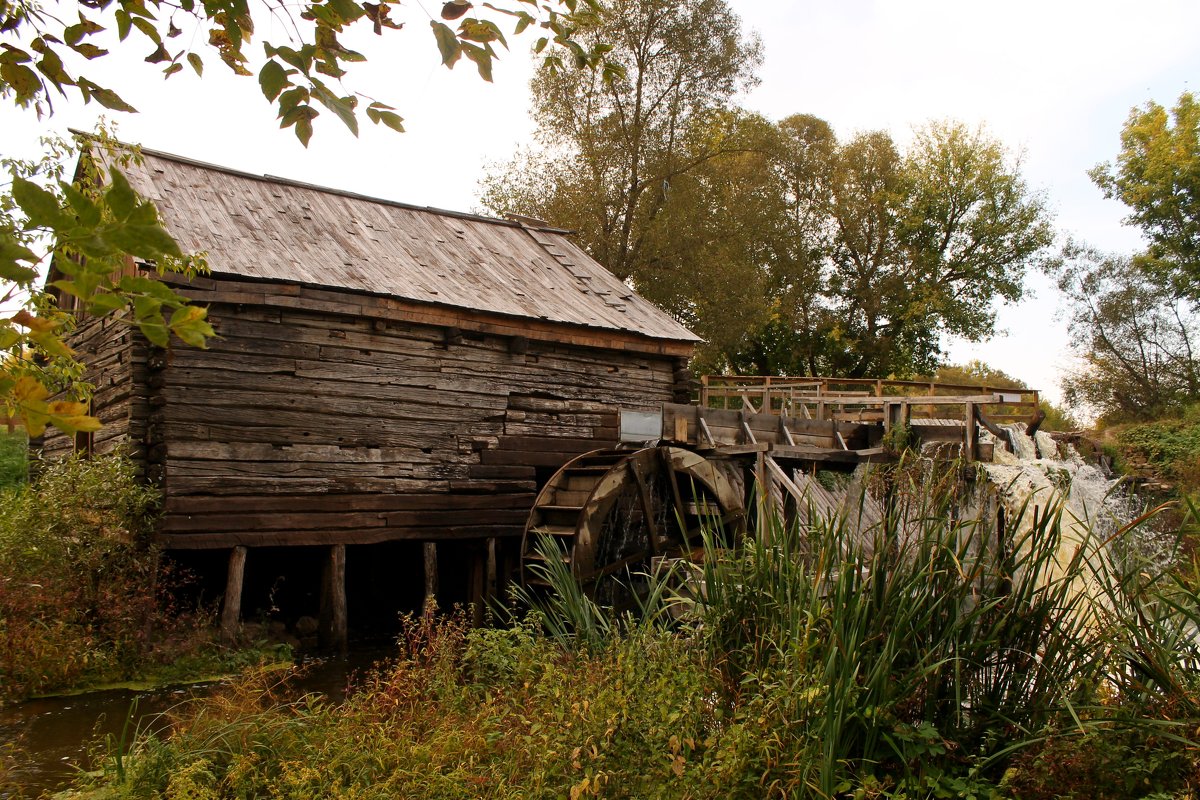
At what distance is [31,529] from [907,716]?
8461 mm

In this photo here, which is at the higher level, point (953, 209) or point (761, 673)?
point (953, 209)

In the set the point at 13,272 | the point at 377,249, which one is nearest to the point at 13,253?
the point at 13,272

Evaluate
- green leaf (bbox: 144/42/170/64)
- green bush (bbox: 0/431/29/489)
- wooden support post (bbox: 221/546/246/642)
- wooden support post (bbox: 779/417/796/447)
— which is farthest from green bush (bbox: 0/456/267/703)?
green bush (bbox: 0/431/29/489)

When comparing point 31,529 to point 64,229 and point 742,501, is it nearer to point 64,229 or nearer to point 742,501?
point 742,501

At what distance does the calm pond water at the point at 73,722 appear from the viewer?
593 centimetres

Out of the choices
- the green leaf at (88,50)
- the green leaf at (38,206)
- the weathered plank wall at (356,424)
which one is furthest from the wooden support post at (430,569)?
the green leaf at (38,206)

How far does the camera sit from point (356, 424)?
10.8m

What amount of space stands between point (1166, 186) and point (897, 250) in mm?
7194

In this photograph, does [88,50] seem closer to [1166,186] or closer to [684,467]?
[684,467]

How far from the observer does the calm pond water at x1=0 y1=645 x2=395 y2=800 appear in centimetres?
593

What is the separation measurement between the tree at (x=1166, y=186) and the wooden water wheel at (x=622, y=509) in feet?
65.4

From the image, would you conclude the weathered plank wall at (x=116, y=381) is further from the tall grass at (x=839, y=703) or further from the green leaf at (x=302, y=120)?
the green leaf at (x=302, y=120)

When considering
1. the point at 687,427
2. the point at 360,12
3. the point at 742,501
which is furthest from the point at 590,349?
the point at 360,12

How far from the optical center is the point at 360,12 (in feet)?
8.62
